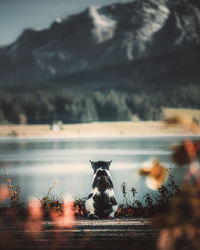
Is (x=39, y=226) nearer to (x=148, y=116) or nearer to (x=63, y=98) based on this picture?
(x=148, y=116)

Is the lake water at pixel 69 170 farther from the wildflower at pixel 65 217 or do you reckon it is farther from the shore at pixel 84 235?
the wildflower at pixel 65 217

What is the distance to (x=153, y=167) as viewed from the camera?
181 cm

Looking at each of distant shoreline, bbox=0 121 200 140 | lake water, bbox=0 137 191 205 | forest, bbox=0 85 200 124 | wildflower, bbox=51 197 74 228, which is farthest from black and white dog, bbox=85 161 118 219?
distant shoreline, bbox=0 121 200 140

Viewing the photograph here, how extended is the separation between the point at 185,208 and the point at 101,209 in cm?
356

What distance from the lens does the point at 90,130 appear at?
4609 inches

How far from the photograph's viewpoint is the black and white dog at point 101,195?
16.3 feet

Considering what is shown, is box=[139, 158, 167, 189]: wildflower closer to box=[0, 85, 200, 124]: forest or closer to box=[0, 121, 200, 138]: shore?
box=[0, 85, 200, 124]: forest

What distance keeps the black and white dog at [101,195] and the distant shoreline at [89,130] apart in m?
96.5

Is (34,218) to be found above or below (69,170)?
below

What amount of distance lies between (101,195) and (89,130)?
370 ft

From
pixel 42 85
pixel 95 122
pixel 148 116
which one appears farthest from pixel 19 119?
pixel 42 85

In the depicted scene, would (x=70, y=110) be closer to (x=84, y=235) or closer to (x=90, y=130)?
(x=90, y=130)

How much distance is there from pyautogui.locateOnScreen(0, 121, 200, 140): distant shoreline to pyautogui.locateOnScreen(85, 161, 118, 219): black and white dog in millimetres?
96471

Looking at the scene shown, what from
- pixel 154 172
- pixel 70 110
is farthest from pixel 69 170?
pixel 70 110
